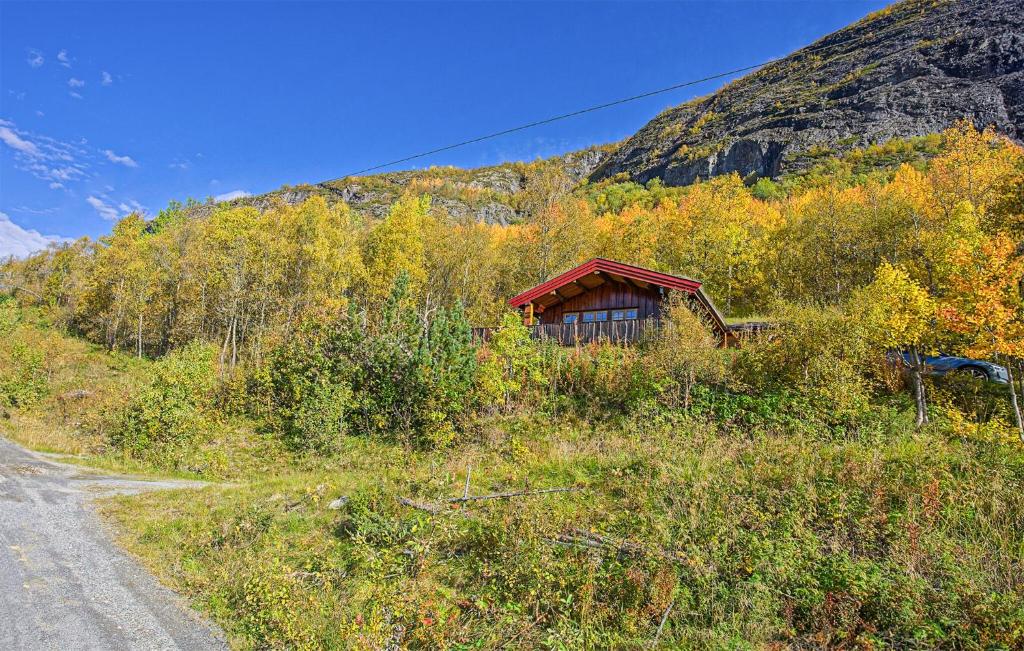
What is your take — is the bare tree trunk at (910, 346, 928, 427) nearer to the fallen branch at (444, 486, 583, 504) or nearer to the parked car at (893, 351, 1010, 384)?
the parked car at (893, 351, 1010, 384)

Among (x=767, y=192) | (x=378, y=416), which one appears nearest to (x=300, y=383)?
(x=378, y=416)

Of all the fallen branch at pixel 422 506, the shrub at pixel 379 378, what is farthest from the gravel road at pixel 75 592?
the shrub at pixel 379 378

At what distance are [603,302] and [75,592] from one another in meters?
20.2

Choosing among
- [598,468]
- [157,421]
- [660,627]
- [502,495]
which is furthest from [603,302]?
[157,421]

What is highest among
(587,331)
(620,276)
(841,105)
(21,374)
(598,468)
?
(841,105)

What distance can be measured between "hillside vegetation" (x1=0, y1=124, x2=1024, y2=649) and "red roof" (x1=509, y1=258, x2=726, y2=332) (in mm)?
5472

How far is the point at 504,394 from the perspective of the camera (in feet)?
47.7

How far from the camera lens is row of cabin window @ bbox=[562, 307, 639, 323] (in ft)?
71.4

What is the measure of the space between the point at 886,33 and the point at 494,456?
173m

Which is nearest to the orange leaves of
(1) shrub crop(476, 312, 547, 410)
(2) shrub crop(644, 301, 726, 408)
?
(2) shrub crop(644, 301, 726, 408)

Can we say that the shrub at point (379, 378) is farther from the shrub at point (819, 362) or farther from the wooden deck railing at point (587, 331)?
the shrub at point (819, 362)

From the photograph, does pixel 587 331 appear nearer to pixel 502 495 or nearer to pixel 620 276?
pixel 620 276

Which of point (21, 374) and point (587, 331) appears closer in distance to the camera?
point (21, 374)

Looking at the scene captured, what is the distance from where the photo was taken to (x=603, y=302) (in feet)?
74.4
